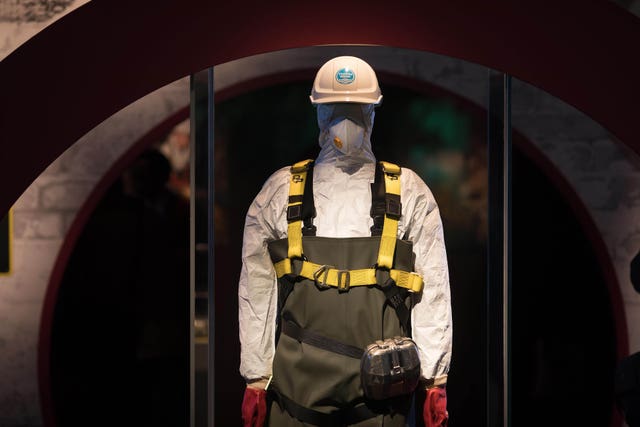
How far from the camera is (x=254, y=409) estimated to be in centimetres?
268

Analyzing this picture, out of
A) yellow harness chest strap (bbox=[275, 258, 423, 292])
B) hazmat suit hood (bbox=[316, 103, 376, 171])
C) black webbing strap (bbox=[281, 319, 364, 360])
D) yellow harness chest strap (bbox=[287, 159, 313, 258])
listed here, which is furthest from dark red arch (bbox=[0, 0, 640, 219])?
black webbing strap (bbox=[281, 319, 364, 360])

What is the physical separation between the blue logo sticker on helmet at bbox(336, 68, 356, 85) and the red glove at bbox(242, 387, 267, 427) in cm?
95

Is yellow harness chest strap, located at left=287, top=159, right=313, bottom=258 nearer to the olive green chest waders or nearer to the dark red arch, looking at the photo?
the olive green chest waders

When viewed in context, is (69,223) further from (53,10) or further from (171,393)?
(53,10)

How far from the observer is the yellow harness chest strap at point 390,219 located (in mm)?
2592

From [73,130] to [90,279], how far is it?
989 millimetres

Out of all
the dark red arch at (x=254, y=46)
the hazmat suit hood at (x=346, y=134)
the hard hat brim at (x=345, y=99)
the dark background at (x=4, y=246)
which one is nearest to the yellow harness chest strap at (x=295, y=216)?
the hazmat suit hood at (x=346, y=134)

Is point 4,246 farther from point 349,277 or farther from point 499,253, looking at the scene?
point 499,253

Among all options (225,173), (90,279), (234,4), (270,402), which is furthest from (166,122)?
(270,402)

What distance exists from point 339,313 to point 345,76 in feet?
2.33

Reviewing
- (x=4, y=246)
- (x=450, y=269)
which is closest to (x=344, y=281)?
(x=450, y=269)

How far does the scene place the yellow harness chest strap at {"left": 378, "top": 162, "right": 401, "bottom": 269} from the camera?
259cm

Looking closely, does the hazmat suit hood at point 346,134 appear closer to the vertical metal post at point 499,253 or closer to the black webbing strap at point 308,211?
the black webbing strap at point 308,211

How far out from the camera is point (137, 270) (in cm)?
362
